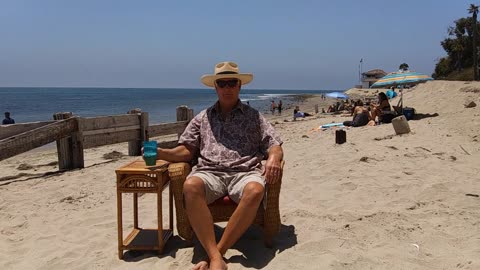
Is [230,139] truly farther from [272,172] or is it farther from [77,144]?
[77,144]

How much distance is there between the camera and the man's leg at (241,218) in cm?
318

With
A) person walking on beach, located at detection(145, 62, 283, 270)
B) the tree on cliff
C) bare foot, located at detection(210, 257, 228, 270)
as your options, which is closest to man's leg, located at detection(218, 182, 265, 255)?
person walking on beach, located at detection(145, 62, 283, 270)

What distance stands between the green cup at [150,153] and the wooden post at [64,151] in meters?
4.44

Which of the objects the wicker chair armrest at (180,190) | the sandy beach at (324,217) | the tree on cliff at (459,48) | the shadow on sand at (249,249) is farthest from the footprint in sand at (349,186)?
the tree on cliff at (459,48)

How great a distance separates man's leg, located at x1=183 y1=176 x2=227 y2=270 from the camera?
3.15m

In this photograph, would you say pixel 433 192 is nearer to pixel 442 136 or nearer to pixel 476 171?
pixel 476 171

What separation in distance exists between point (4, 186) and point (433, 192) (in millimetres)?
5658

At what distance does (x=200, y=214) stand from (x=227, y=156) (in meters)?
0.64

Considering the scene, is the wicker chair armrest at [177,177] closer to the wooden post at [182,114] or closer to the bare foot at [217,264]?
the bare foot at [217,264]

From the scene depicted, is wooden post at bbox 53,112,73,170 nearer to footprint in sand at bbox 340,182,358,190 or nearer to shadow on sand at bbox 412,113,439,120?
footprint in sand at bbox 340,182,358,190

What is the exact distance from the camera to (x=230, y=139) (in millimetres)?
3732

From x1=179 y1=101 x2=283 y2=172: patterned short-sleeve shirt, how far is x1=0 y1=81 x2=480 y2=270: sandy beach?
27.9 inches

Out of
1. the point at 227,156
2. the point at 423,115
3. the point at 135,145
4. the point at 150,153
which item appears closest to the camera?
the point at 150,153

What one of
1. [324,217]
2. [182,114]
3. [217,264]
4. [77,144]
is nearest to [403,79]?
[182,114]
